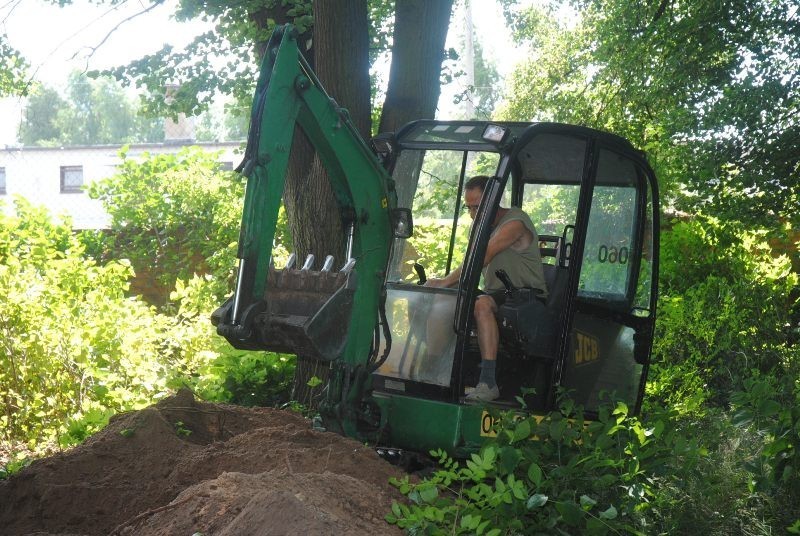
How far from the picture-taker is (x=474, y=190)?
21.1ft

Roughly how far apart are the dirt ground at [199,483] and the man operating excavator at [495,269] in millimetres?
1111

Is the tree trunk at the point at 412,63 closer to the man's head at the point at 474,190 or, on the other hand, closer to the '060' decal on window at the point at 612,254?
the man's head at the point at 474,190

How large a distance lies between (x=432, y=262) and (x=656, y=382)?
3766 millimetres

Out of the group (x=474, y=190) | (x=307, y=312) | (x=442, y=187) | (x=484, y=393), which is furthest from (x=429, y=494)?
(x=442, y=187)

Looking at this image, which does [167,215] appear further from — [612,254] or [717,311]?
[612,254]

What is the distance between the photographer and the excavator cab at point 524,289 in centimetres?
611

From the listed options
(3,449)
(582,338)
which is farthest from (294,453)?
(3,449)

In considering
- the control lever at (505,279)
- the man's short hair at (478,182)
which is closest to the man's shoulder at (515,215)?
the man's short hair at (478,182)

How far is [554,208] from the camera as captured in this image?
284 inches

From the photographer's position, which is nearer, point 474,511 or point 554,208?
point 474,511

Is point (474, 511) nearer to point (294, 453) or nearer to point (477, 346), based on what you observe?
point (294, 453)

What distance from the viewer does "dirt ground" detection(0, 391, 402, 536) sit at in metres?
4.04

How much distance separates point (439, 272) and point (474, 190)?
0.94m

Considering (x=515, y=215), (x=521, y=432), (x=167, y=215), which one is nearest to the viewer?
(x=521, y=432)
